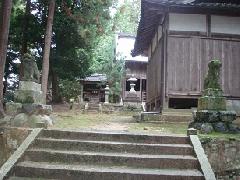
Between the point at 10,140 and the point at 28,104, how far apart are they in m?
1.08

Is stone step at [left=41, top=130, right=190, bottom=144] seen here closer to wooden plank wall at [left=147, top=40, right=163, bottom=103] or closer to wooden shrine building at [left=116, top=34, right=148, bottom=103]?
wooden plank wall at [left=147, top=40, right=163, bottom=103]

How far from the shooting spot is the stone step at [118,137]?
7.82 metres

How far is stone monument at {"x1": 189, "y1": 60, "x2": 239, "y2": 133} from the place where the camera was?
841 centimetres

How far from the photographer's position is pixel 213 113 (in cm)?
843

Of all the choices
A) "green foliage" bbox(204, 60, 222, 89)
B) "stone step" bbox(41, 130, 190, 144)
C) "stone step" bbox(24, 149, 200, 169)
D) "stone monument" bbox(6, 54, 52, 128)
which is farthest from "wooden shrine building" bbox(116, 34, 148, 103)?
"stone step" bbox(24, 149, 200, 169)

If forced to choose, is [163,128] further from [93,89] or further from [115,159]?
[93,89]

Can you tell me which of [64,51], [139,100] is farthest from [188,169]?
[139,100]

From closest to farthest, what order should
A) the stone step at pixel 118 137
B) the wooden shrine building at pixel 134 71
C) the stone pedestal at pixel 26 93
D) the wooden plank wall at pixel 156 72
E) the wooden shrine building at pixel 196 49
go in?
1. the stone step at pixel 118 137
2. the stone pedestal at pixel 26 93
3. the wooden shrine building at pixel 196 49
4. the wooden plank wall at pixel 156 72
5. the wooden shrine building at pixel 134 71

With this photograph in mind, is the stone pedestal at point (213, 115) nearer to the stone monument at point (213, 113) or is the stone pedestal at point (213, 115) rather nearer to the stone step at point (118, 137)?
the stone monument at point (213, 113)

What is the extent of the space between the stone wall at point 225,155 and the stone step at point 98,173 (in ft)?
3.65

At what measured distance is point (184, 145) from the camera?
7562 mm

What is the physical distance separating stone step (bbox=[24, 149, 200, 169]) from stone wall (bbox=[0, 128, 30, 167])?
104 centimetres

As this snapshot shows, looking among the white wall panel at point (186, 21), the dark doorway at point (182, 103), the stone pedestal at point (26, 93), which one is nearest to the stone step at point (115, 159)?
the stone pedestal at point (26, 93)

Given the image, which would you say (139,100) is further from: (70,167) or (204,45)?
(70,167)
